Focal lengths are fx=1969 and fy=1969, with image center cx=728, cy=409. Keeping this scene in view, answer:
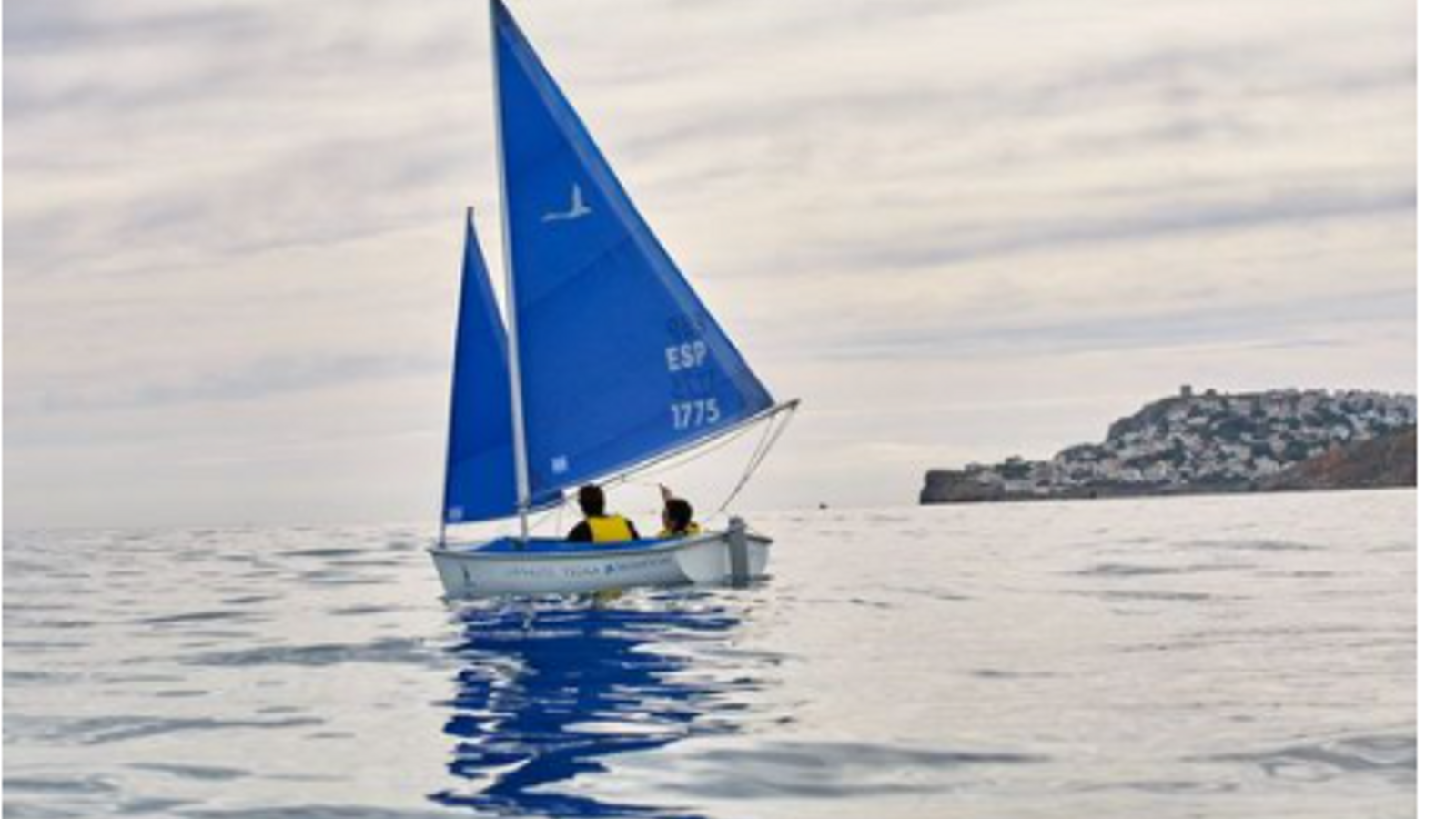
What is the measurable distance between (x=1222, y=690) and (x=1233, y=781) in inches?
186

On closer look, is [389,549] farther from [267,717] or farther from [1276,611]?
[267,717]

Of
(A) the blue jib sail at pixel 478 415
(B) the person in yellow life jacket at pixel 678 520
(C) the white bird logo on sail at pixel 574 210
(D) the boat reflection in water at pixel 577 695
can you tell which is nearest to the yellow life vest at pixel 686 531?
(B) the person in yellow life jacket at pixel 678 520

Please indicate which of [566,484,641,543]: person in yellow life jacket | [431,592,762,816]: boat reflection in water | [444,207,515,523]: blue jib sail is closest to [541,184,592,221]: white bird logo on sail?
[444,207,515,523]: blue jib sail

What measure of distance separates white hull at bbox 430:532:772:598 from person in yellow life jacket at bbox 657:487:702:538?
909mm

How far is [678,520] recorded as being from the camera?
33.8 m

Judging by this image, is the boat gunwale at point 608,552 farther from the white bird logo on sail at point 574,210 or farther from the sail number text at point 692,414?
the white bird logo on sail at point 574,210

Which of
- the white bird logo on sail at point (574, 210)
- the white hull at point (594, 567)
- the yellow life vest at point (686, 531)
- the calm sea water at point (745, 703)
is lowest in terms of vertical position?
the calm sea water at point (745, 703)

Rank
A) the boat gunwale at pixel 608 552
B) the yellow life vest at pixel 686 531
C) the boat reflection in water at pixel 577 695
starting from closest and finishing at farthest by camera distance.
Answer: the boat reflection in water at pixel 577 695 < the boat gunwale at pixel 608 552 < the yellow life vest at pixel 686 531

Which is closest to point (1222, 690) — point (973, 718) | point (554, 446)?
point (973, 718)

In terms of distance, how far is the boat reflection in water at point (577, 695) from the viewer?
45.7ft

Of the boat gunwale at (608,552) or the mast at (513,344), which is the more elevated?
the mast at (513,344)

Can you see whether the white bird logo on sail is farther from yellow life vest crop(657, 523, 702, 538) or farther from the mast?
yellow life vest crop(657, 523, 702, 538)

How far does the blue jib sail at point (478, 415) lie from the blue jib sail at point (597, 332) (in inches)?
46.9

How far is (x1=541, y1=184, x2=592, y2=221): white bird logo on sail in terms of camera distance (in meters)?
35.4
